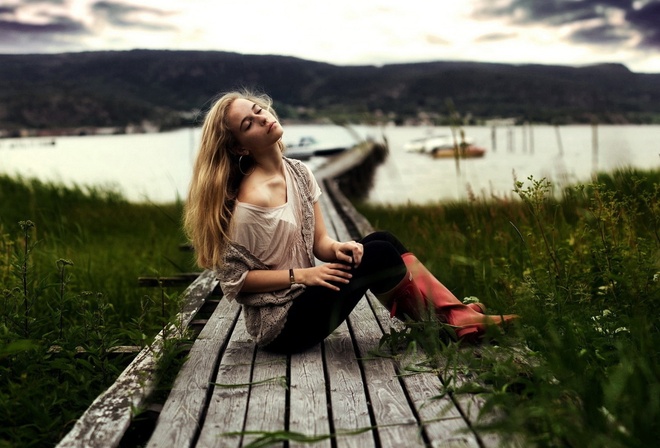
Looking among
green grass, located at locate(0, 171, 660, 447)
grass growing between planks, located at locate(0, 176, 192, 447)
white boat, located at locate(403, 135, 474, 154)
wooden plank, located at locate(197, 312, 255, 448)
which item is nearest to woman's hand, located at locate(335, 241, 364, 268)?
green grass, located at locate(0, 171, 660, 447)

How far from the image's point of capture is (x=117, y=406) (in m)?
2.14

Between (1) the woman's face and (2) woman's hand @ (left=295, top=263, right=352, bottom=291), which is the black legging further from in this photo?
(1) the woman's face

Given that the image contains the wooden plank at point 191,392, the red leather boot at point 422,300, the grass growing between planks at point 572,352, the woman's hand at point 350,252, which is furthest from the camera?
the red leather boot at point 422,300

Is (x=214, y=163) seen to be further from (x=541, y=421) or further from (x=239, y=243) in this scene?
(x=541, y=421)

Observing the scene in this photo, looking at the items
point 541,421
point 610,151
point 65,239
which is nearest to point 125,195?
point 65,239

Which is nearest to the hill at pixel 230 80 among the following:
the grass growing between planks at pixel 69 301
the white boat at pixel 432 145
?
the white boat at pixel 432 145

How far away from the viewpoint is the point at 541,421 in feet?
5.96

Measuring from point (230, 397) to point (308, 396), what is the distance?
26 cm

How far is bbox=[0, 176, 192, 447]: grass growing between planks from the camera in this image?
8.17 feet

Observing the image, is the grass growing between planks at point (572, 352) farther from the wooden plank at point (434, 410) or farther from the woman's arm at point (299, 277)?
the woman's arm at point (299, 277)

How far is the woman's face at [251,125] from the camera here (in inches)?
108

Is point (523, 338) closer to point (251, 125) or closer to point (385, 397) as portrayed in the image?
point (385, 397)

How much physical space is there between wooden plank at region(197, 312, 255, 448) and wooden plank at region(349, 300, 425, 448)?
42 cm

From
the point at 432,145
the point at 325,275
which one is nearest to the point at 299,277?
the point at 325,275
